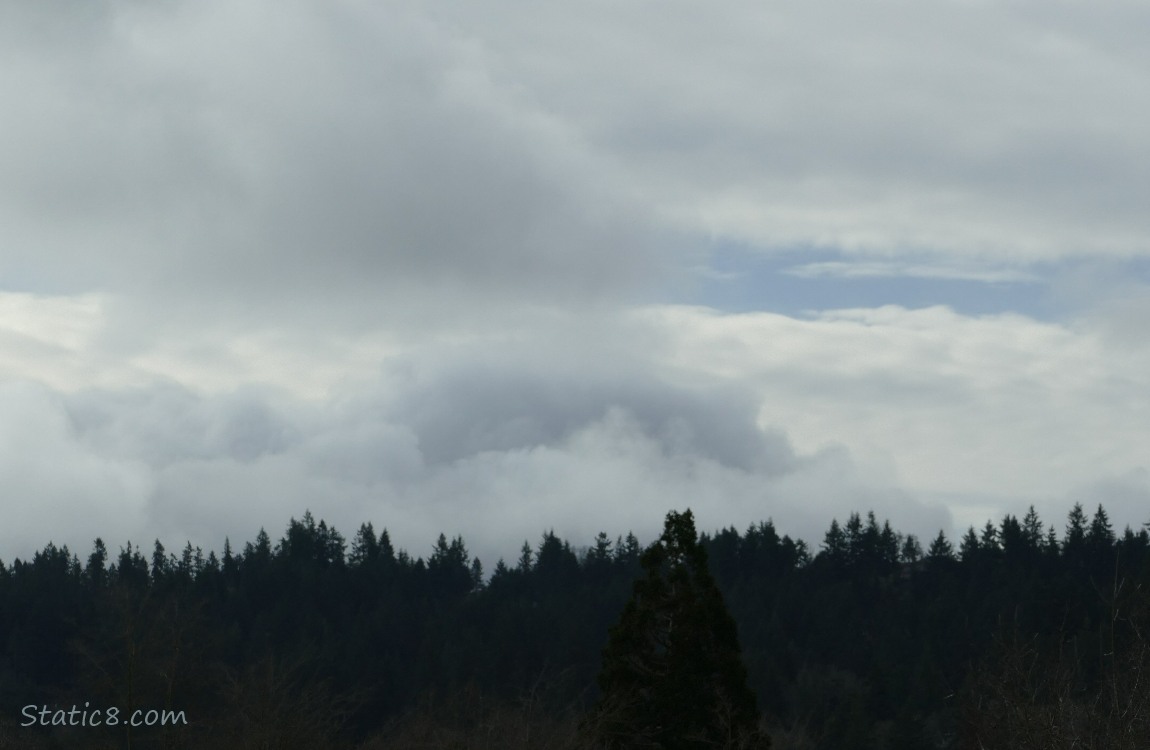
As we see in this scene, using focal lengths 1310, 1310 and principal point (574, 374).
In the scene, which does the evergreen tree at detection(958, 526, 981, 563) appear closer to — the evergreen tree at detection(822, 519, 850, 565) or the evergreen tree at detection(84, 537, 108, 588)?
the evergreen tree at detection(822, 519, 850, 565)

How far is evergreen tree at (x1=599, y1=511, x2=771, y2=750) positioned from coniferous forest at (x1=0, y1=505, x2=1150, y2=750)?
2.7 inches

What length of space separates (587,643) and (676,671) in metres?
76.6

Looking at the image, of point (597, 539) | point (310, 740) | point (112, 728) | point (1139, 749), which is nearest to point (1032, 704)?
point (1139, 749)

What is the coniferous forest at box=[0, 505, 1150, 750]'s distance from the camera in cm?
3638

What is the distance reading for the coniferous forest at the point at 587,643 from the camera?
1432 inches

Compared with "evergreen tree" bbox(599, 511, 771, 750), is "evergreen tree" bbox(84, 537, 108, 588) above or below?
→ above

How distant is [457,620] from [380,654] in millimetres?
10407

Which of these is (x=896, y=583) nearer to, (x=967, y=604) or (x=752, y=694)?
(x=967, y=604)

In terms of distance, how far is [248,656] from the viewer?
119 metres

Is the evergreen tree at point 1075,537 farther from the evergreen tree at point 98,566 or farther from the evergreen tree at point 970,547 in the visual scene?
the evergreen tree at point 98,566

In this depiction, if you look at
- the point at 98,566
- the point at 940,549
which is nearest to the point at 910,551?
the point at 940,549

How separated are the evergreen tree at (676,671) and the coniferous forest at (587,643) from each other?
68 millimetres

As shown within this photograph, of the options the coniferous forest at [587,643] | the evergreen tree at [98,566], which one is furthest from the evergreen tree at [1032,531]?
the evergreen tree at [98,566]

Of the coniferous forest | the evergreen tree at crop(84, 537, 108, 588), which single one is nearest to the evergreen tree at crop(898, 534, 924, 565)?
the coniferous forest
